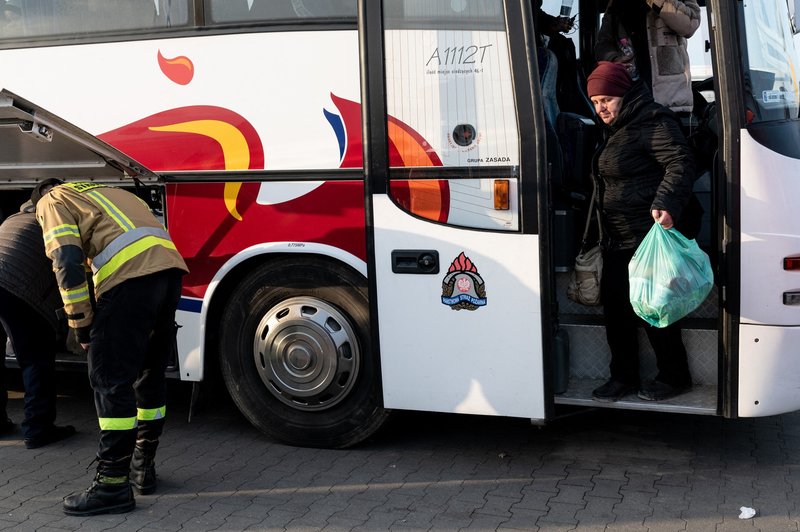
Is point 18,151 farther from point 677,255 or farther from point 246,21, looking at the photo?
point 677,255

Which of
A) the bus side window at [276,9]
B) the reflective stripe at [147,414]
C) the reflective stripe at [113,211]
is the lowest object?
the reflective stripe at [147,414]

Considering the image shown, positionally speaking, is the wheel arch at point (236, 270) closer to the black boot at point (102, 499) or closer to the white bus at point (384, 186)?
the white bus at point (384, 186)

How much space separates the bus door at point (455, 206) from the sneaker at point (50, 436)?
2.17m

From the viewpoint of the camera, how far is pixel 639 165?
4773 mm

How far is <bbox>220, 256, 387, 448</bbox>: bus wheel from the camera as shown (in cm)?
512

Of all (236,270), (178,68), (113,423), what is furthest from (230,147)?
(113,423)

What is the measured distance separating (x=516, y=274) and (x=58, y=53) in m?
2.93

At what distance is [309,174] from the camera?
5.02 m

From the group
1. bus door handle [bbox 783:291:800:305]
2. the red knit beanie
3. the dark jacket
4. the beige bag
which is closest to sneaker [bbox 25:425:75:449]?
the dark jacket

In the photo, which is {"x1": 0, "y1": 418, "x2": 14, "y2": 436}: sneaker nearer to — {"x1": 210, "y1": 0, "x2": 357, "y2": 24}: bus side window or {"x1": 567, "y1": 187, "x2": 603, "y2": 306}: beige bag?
{"x1": 210, "y1": 0, "x2": 357, "y2": 24}: bus side window

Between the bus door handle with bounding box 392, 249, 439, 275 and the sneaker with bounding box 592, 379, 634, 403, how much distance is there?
1001 millimetres

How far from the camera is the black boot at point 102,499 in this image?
14.9 ft

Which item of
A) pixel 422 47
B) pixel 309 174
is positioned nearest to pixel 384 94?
pixel 422 47

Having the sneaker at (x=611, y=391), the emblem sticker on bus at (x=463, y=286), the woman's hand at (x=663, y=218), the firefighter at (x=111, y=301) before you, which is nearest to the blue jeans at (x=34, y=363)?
the firefighter at (x=111, y=301)
